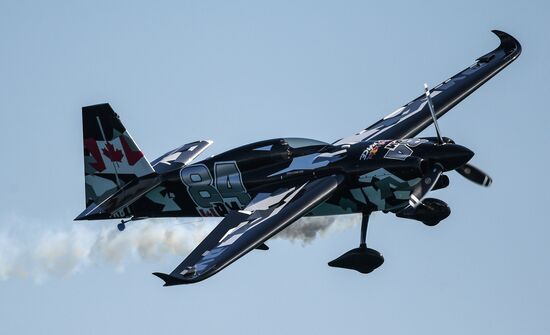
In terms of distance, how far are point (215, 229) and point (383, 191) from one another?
Result: 5442mm

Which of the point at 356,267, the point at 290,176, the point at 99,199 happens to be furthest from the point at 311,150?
the point at 99,199

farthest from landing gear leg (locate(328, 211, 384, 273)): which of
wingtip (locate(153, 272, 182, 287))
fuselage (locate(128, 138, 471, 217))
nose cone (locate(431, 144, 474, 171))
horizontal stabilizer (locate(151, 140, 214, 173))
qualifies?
wingtip (locate(153, 272, 182, 287))

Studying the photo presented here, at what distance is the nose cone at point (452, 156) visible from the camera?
145 feet

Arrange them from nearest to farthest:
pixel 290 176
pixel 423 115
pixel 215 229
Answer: pixel 215 229, pixel 290 176, pixel 423 115

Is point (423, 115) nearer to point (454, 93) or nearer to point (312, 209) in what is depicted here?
point (454, 93)

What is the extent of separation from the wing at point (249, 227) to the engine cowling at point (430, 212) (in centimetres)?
301

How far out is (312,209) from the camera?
43844 mm

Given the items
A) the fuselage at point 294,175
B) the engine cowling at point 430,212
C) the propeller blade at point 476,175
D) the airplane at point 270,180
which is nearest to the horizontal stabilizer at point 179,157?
the airplane at point 270,180

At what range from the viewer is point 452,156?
44.2 m

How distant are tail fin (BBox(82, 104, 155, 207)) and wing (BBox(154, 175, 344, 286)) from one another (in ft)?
15.2

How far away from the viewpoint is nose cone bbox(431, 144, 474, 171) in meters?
44.1

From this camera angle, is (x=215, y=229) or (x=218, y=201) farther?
(x=218, y=201)

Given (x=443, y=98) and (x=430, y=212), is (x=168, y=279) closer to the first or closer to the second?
(x=430, y=212)

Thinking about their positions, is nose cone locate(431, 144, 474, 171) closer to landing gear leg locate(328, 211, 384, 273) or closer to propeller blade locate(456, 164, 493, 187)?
propeller blade locate(456, 164, 493, 187)
